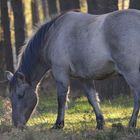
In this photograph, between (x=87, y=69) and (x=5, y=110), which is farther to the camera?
Answer: (x=5, y=110)

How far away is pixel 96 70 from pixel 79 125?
47.2 inches

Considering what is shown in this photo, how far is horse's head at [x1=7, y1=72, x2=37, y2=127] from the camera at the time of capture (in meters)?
11.7

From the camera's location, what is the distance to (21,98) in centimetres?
1175

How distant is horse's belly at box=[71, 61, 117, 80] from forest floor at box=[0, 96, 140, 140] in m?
0.84

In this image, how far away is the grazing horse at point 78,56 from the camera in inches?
413

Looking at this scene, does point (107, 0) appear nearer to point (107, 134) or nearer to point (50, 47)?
point (50, 47)

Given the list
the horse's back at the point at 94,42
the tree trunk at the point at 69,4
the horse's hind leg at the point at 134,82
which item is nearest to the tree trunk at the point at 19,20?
the tree trunk at the point at 69,4

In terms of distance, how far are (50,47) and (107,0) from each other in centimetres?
570

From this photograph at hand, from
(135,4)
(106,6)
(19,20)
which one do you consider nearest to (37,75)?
(106,6)

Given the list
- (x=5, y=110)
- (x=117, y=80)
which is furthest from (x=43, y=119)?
(x=117, y=80)

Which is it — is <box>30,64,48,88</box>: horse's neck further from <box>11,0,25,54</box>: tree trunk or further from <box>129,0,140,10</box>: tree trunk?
<box>11,0,25,54</box>: tree trunk

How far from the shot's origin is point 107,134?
9.55 metres

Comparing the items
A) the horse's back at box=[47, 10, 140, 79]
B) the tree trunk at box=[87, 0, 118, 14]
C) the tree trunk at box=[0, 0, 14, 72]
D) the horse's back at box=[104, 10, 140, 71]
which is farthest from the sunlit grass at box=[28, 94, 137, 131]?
the tree trunk at box=[0, 0, 14, 72]

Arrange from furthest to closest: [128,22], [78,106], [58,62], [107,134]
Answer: [78,106], [58,62], [128,22], [107,134]
